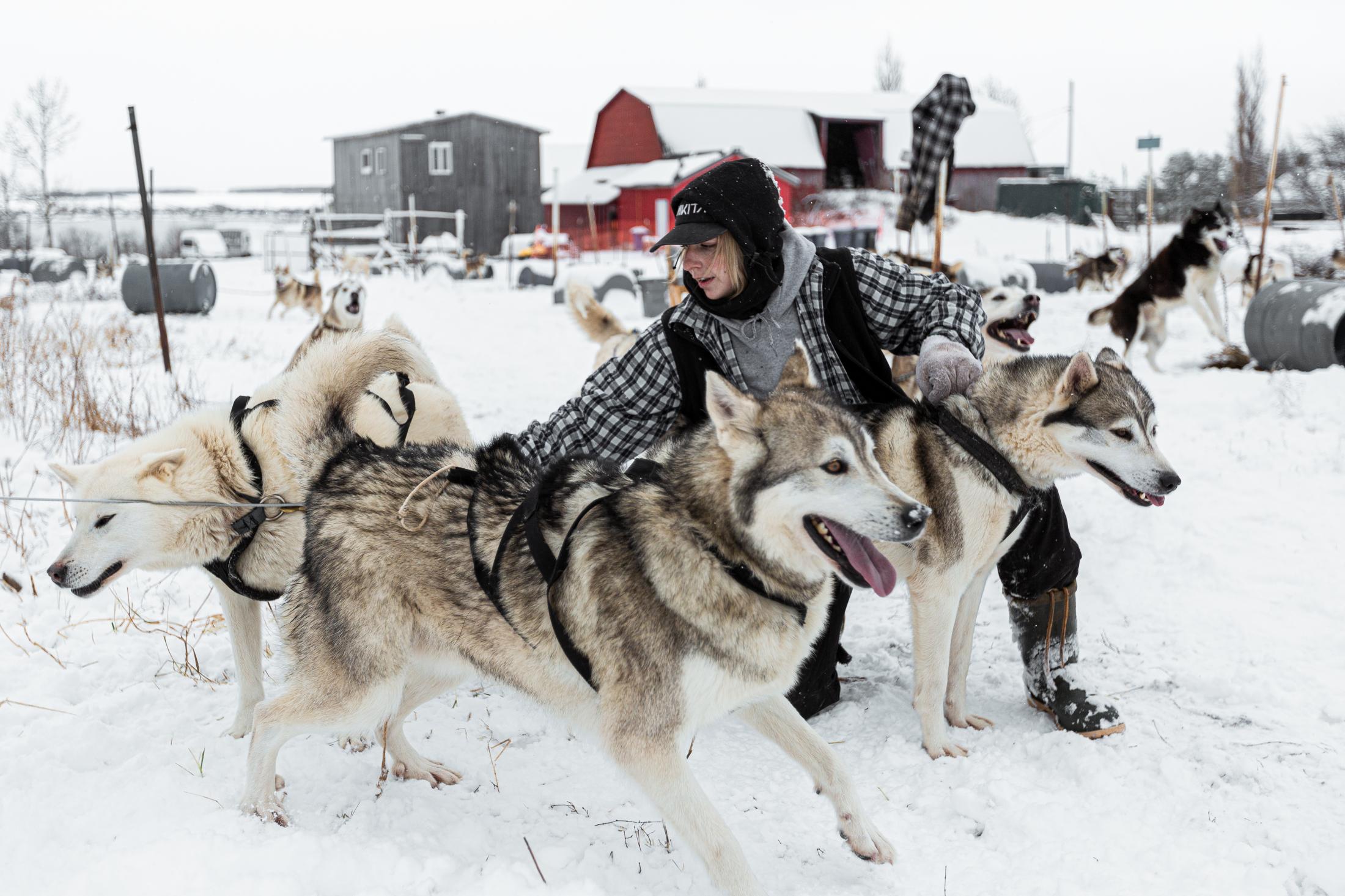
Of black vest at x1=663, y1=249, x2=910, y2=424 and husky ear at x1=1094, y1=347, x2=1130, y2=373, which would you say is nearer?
husky ear at x1=1094, y1=347, x2=1130, y2=373

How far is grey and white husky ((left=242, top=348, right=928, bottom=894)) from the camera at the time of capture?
2.02 metres

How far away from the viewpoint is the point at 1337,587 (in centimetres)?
376

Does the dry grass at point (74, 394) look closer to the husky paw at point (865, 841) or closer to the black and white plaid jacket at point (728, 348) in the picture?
the black and white plaid jacket at point (728, 348)

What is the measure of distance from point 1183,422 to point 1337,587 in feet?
10.2

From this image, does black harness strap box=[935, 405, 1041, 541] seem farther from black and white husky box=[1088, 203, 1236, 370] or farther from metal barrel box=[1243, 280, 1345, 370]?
black and white husky box=[1088, 203, 1236, 370]

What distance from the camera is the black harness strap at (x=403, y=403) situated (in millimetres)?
3191

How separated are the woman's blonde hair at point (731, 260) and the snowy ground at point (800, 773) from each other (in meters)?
1.52

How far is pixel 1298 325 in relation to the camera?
8.27 m

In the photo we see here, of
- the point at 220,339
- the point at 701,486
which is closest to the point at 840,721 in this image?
the point at 701,486

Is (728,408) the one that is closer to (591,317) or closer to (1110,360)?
(1110,360)

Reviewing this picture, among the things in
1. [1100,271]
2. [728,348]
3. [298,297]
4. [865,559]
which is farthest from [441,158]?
[865,559]

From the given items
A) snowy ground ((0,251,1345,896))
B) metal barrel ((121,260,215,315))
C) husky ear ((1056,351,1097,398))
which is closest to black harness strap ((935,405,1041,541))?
husky ear ((1056,351,1097,398))

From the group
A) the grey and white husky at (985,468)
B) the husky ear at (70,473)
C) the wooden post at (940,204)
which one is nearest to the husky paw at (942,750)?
the grey and white husky at (985,468)

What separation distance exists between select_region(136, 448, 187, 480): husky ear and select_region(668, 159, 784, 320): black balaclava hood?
173cm
